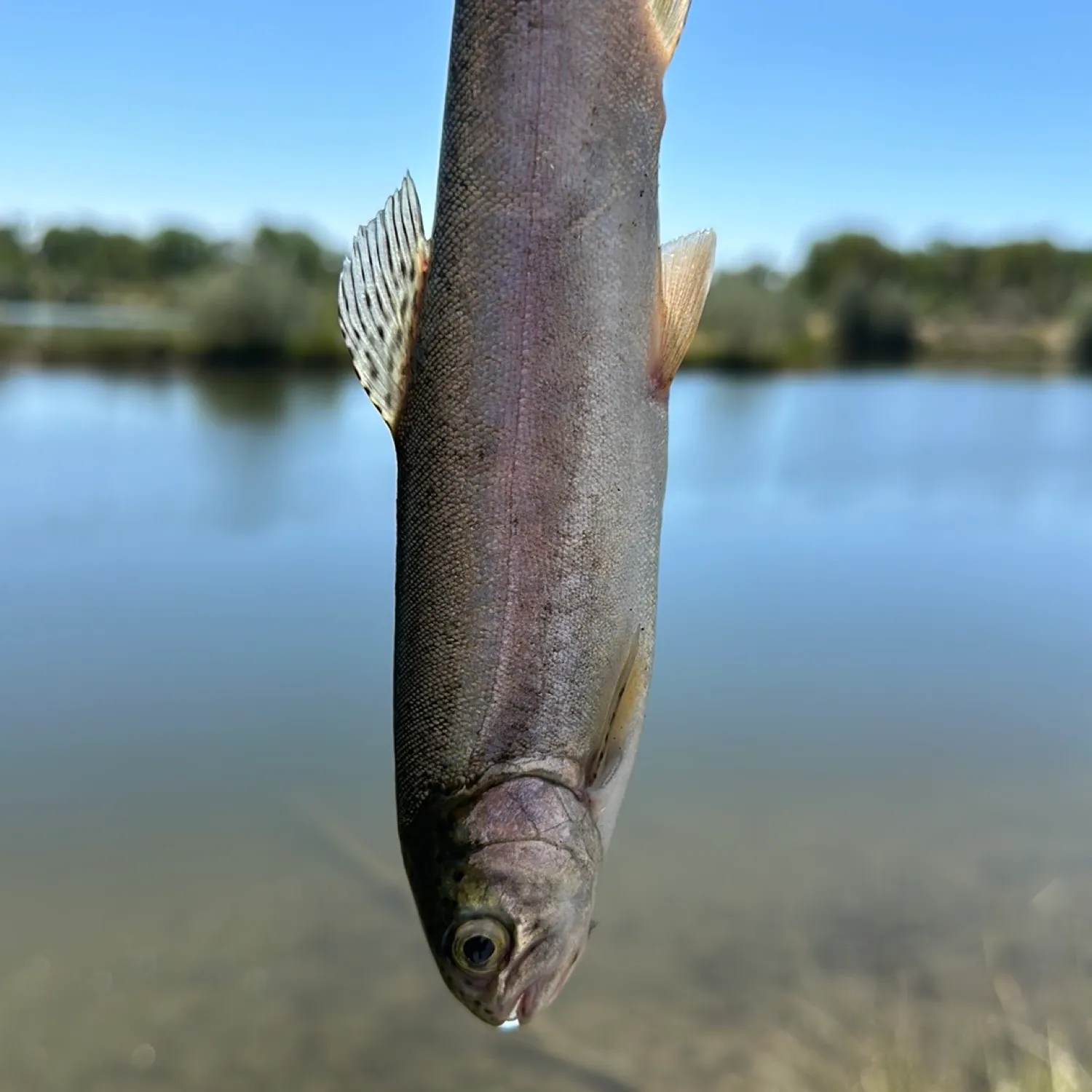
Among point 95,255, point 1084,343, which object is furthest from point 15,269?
point 1084,343

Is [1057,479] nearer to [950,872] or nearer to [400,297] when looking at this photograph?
[950,872]

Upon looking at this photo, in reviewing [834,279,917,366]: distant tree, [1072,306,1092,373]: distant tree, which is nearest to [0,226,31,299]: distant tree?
[834,279,917,366]: distant tree

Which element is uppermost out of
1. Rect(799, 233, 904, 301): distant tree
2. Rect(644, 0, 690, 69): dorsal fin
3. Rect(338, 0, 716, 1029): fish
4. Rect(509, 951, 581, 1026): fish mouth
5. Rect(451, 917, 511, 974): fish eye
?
Rect(799, 233, 904, 301): distant tree

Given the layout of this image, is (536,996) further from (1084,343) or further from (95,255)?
(95,255)

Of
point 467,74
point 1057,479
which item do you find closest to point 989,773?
point 467,74

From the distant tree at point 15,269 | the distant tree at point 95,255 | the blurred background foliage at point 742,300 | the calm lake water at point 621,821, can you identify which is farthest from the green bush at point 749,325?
the distant tree at point 15,269

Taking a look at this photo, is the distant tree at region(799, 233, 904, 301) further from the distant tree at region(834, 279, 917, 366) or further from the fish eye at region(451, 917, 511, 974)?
the fish eye at region(451, 917, 511, 974)
